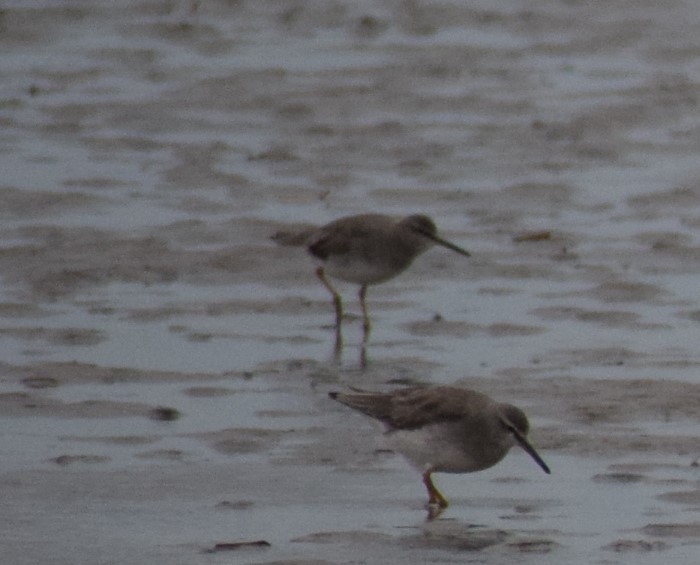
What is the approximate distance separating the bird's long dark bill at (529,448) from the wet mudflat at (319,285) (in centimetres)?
16

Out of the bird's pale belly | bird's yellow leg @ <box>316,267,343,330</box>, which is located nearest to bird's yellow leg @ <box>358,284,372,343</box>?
bird's yellow leg @ <box>316,267,343,330</box>

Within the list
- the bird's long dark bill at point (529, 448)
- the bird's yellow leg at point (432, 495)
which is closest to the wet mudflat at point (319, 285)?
the bird's yellow leg at point (432, 495)

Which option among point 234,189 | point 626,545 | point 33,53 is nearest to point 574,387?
point 626,545

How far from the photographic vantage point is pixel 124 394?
11.8 meters

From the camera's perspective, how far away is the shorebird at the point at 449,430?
33.1ft

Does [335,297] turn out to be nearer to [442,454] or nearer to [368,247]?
[368,247]

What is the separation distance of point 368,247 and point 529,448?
3.77 m

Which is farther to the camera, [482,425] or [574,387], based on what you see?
[574,387]

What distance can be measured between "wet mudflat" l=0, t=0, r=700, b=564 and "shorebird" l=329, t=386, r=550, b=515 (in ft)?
0.48

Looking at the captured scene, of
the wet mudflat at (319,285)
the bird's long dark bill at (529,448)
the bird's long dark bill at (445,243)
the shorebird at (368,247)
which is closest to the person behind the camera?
the wet mudflat at (319,285)

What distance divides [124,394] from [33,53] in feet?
36.2

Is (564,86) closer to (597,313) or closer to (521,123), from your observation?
(521,123)

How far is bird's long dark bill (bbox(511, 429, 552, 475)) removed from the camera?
9.96 meters

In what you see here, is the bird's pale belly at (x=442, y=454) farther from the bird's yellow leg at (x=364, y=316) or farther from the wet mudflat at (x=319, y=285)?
the bird's yellow leg at (x=364, y=316)
